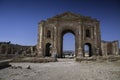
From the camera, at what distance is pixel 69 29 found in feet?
112

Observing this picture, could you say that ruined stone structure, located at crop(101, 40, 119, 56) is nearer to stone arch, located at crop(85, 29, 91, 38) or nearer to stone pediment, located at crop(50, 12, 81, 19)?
stone arch, located at crop(85, 29, 91, 38)

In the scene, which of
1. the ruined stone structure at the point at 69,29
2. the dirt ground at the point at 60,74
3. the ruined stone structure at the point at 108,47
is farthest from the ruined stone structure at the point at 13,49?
the dirt ground at the point at 60,74

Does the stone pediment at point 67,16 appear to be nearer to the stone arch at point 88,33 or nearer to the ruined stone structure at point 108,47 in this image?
the stone arch at point 88,33

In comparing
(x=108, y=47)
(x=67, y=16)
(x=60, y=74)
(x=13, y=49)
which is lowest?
(x=60, y=74)

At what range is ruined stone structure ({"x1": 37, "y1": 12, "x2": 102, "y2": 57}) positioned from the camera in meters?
32.5

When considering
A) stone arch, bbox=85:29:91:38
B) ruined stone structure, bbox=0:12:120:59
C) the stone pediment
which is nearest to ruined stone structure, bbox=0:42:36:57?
ruined stone structure, bbox=0:12:120:59

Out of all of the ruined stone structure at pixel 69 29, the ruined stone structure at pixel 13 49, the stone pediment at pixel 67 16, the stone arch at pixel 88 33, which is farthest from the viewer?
the ruined stone structure at pixel 13 49

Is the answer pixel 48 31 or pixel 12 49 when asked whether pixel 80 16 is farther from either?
pixel 12 49

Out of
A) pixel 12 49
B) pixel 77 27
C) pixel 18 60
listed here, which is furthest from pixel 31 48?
pixel 18 60

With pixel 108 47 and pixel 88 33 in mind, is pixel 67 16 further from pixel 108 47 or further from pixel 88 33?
pixel 108 47

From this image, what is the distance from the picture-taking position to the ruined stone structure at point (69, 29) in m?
32.5

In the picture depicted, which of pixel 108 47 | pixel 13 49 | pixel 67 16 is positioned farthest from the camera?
pixel 108 47

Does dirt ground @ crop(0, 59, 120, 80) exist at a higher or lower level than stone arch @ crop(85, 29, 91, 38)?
lower

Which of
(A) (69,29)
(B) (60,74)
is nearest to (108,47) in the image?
(A) (69,29)
